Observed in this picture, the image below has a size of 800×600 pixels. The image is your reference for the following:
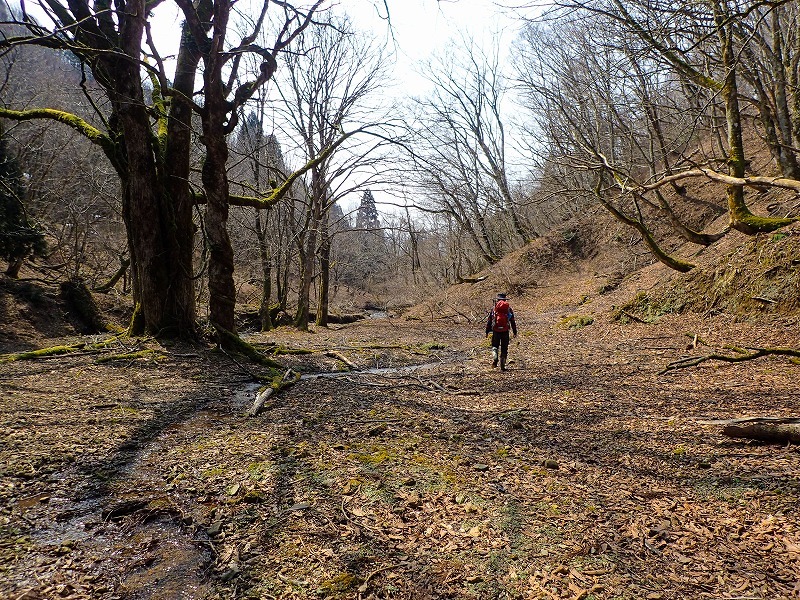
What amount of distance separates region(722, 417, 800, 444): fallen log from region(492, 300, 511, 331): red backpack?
15.4 ft

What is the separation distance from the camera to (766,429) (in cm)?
430

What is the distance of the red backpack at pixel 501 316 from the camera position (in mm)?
9059

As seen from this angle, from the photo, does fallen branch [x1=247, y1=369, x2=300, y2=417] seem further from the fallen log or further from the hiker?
the fallen log

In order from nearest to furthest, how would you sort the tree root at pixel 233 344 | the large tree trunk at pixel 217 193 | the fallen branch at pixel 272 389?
the fallen branch at pixel 272 389 < the large tree trunk at pixel 217 193 < the tree root at pixel 233 344

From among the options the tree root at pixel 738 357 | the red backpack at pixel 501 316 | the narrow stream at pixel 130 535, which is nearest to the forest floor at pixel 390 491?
the narrow stream at pixel 130 535

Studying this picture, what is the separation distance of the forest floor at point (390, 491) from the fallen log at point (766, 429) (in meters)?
0.12

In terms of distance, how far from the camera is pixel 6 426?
4.39 m

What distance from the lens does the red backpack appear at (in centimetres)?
Result: 906

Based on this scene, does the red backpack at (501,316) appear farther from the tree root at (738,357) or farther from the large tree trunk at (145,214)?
the large tree trunk at (145,214)

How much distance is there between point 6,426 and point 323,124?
17020mm

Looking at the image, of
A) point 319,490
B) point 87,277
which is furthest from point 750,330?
point 87,277

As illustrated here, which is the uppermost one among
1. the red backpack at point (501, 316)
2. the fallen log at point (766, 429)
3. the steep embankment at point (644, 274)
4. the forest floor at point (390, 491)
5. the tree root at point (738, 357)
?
the steep embankment at point (644, 274)

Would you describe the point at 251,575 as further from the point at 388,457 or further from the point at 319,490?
the point at 388,457

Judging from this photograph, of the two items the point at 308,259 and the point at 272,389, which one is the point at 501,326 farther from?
the point at 308,259
